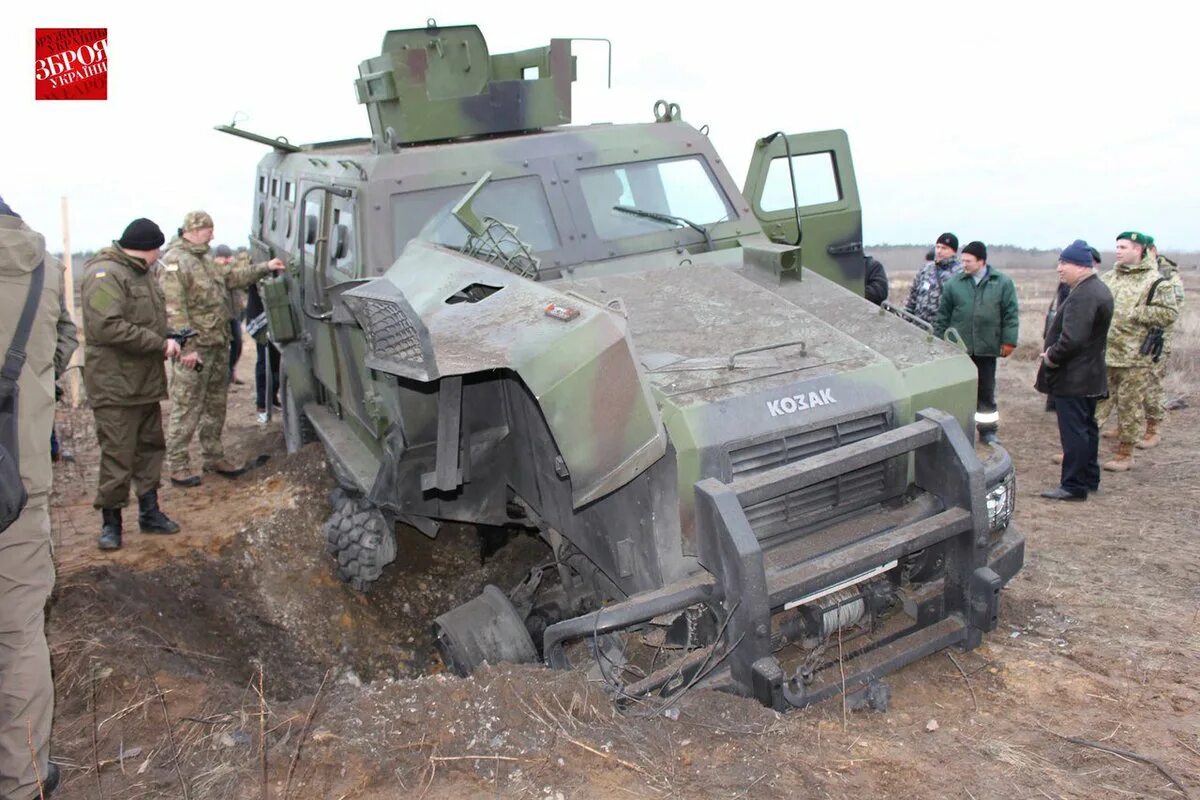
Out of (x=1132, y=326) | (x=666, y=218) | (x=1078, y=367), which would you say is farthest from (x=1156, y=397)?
(x=666, y=218)

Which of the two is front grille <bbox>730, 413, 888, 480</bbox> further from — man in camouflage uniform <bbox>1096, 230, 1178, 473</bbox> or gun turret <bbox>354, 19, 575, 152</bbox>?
man in camouflage uniform <bbox>1096, 230, 1178, 473</bbox>

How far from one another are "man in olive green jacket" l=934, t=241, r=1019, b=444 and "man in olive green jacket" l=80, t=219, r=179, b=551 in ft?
17.6

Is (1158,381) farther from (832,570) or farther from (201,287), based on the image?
(201,287)

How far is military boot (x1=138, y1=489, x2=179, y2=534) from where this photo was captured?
6.43 metres

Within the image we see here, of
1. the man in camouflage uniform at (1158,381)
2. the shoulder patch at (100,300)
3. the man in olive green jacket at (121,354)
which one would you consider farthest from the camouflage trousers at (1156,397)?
the shoulder patch at (100,300)

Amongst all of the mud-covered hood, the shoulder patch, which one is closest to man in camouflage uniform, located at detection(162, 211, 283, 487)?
the shoulder patch

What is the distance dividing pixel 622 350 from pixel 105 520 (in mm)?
4013

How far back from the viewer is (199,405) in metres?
7.45

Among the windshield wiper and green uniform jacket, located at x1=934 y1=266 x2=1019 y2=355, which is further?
green uniform jacket, located at x1=934 y1=266 x2=1019 y2=355

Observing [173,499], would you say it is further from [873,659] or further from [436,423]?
[873,659]

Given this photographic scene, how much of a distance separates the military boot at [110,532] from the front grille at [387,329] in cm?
283

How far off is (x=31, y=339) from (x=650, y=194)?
340cm

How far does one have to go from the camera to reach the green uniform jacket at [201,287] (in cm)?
730

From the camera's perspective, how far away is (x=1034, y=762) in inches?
140
